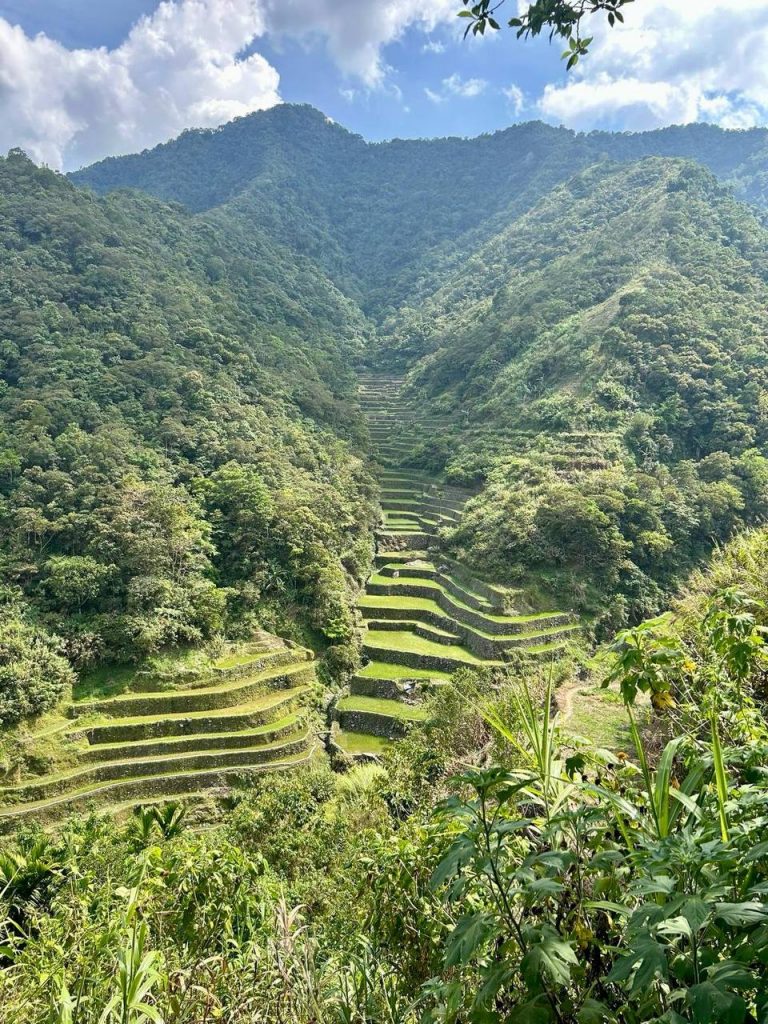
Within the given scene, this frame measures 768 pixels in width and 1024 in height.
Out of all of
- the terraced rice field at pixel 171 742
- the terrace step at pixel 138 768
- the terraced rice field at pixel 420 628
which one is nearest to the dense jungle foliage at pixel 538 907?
the terraced rice field at pixel 171 742

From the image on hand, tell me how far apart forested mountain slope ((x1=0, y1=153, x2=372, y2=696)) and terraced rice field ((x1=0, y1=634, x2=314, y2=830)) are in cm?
194

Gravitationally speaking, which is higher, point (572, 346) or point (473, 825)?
point (572, 346)

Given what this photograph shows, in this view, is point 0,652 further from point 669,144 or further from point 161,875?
point 669,144

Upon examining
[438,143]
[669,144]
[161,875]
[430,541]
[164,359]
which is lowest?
[430,541]

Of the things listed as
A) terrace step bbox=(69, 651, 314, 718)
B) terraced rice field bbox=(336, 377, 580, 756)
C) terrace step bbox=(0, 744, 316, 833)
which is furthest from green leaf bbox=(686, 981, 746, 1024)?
terrace step bbox=(69, 651, 314, 718)

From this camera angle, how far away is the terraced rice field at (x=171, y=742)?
14.7m

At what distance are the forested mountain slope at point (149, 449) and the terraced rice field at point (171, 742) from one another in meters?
1.94

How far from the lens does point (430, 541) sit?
31.1 m

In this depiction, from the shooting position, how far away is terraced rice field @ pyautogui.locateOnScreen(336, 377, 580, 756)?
19.4m

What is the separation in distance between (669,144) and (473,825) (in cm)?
11276

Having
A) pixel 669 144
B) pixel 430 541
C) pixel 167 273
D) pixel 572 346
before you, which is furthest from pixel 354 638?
pixel 669 144

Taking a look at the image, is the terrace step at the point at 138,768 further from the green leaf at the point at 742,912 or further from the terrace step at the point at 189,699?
the green leaf at the point at 742,912

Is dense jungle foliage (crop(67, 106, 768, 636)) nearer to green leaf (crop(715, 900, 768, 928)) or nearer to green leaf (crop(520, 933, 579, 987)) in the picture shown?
green leaf (crop(520, 933, 579, 987))

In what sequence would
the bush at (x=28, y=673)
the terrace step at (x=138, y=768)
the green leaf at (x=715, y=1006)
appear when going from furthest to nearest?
1. the bush at (x=28, y=673)
2. the terrace step at (x=138, y=768)
3. the green leaf at (x=715, y=1006)
